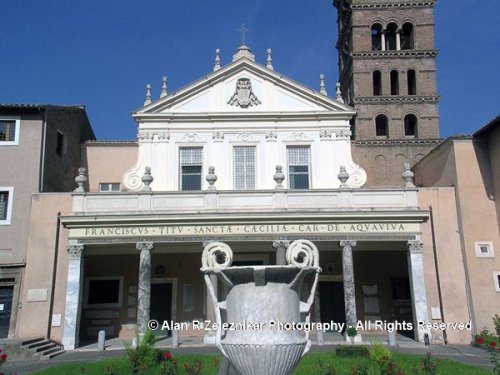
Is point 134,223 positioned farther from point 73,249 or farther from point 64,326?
point 64,326

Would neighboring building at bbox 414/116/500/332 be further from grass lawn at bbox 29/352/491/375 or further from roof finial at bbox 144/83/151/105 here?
roof finial at bbox 144/83/151/105

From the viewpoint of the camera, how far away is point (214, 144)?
24938 millimetres

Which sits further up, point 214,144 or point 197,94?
point 197,94

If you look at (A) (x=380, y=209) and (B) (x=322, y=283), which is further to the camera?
(B) (x=322, y=283)

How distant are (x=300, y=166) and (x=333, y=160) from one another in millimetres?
1619

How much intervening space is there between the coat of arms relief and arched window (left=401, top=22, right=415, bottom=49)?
50.6 feet

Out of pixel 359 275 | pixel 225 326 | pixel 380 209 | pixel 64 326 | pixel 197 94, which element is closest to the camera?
pixel 225 326

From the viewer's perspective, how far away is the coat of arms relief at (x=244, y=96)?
2520cm

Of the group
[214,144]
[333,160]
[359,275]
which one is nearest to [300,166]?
[333,160]

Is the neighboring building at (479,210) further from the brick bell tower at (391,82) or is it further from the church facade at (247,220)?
the brick bell tower at (391,82)

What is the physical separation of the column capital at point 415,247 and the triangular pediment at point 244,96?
7.41 meters

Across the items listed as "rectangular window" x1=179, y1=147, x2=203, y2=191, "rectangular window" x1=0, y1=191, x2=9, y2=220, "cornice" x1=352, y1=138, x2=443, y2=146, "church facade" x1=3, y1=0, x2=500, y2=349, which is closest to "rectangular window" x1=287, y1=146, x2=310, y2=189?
A: "church facade" x1=3, y1=0, x2=500, y2=349

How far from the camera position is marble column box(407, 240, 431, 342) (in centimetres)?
2009

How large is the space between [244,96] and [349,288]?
1077cm
